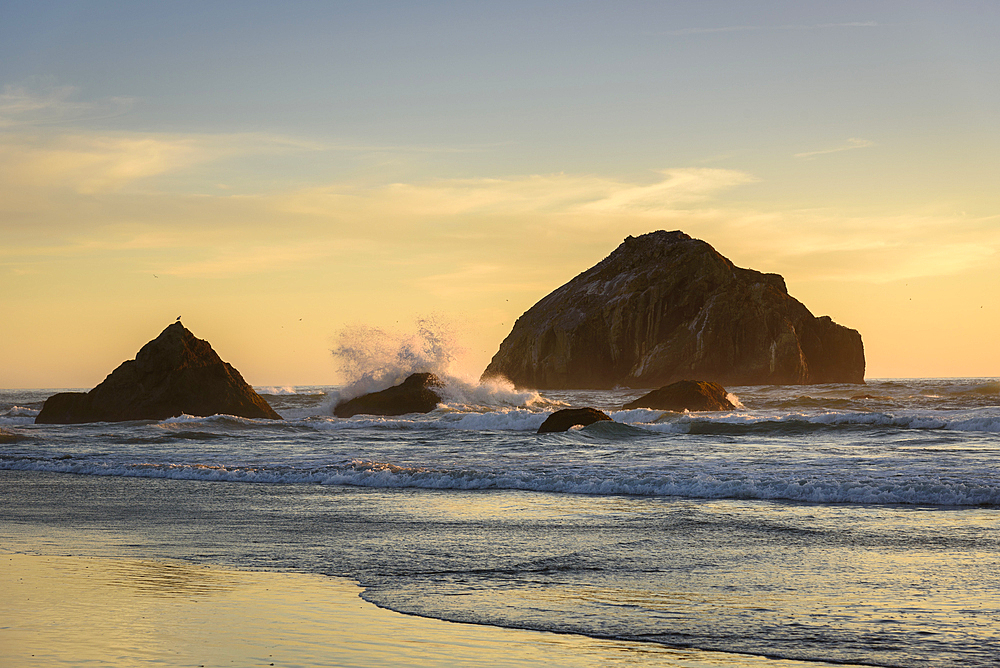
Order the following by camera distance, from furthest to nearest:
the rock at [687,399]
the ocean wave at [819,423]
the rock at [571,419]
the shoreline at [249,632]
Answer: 1. the rock at [687,399]
2. the rock at [571,419]
3. the ocean wave at [819,423]
4. the shoreline at [249,632]

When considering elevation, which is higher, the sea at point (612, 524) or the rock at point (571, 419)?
the rock at point (571, 419)

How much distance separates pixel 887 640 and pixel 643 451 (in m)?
14.4

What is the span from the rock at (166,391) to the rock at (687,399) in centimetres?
1475

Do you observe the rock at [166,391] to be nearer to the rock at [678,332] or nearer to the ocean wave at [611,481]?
the ocean wave at [611,481]

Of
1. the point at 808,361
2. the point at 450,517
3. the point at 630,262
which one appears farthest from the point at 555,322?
the point at 450,517

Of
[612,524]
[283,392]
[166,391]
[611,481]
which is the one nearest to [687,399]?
[166,391]

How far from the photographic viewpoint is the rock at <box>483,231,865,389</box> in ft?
364

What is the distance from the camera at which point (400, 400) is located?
1409 inches

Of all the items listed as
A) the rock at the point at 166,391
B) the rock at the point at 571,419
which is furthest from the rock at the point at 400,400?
the rock at the point at 571,419

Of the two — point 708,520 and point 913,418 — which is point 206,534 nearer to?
point 708,520

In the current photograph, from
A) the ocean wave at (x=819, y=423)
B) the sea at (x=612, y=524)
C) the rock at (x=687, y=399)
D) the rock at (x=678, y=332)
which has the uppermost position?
the rock at (x=678, y=332)

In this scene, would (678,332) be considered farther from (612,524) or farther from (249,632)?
(249,632)

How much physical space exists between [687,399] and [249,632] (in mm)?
31083

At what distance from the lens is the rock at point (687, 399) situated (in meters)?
35.1
